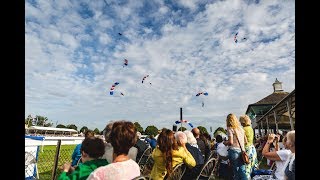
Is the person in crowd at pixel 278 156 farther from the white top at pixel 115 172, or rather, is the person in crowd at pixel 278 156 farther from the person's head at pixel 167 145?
the white top at pixel 115 172

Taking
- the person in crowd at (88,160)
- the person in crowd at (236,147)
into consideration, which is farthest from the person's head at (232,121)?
the person in crowd at (88,160)

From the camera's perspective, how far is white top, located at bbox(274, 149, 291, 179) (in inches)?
141

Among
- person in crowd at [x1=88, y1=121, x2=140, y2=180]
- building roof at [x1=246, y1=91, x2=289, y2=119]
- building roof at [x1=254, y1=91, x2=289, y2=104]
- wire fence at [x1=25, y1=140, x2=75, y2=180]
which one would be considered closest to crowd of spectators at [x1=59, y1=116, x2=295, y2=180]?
person in crowd at [x1=88, y1=121, x2=140, y2=180]

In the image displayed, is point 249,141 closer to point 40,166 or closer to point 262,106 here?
point 40,166

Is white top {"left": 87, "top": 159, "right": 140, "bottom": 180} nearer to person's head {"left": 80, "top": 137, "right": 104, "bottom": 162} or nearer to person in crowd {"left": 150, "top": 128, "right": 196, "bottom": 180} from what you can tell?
person's head {"left": 80, "top": 137, "right": 104, "bottom": 162}

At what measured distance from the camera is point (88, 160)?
280 centimetres

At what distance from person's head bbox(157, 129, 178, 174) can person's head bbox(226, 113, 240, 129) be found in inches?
50.2
